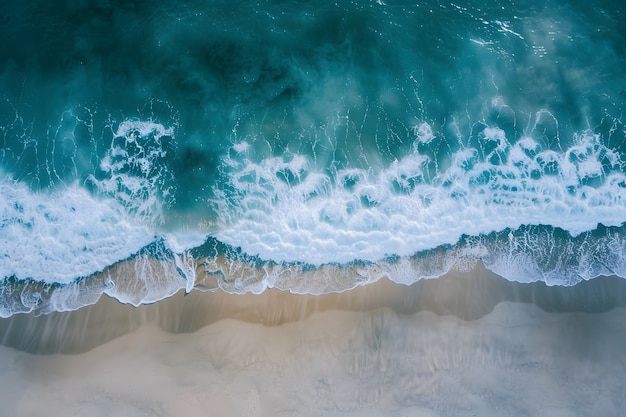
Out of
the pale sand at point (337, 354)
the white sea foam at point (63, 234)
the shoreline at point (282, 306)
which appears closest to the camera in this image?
the pale sand at point (337, 354)

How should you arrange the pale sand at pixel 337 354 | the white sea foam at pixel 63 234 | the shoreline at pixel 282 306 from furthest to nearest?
the white sea foam at pixel 63 234 < the shoreline at pixel 282 306 < the pale sand at pixel 337 354

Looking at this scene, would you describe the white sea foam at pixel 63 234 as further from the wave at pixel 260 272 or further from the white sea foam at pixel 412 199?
the white sea foam at pixel 412 199

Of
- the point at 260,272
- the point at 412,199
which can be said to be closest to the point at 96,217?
the point at 260,272

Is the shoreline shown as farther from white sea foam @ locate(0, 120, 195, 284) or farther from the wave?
white sea foam @ locate(0, 120, 195, 284)

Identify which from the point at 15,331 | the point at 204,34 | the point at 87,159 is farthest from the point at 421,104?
the point at 15,331

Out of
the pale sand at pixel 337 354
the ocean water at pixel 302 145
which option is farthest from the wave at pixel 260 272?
the pale sand at pixel 337 354

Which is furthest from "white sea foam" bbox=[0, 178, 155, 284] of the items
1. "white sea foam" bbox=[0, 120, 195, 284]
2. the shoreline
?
the shoreline

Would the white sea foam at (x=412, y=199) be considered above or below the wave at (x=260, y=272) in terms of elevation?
above
